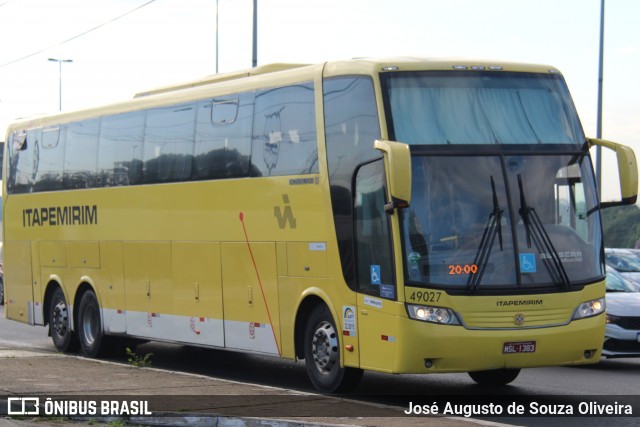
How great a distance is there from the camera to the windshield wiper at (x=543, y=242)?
1273cm

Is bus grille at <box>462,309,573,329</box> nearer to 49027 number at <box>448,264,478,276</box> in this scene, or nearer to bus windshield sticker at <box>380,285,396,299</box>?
49027 number at <box>448,264,478,276</box>

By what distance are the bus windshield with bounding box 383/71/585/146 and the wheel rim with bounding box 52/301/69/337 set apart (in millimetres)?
9349

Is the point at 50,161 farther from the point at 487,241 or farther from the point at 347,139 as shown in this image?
the point at 487,241

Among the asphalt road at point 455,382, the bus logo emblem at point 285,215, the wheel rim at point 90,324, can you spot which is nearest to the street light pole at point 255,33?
the asphalt road at point 455,382

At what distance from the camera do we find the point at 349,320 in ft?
43.4

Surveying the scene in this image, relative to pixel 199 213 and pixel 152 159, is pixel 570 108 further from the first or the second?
pixel 152 159

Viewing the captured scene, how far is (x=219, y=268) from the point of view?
16.1 m

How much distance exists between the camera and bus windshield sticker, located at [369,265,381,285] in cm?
1280

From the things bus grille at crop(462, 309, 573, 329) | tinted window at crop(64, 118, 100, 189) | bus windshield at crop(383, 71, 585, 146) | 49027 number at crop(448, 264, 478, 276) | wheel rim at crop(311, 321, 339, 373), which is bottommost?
wheel rim at crop(311, 321, 339, 373)

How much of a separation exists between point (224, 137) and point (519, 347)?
536 centimetres

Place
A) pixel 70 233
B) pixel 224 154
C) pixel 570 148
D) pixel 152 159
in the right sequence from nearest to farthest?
1. pixel 570 148
2. pixel 224 154
3. pixel 152 159
4. pixel 70 233

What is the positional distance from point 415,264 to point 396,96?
6.00ft

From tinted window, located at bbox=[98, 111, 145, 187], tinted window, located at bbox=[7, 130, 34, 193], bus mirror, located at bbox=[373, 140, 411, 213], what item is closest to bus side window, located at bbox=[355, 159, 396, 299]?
bus mirror, located at bbox=[373, 140, 411, 213]

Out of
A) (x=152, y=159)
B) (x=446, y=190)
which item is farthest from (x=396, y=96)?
(x=152, y=159)
